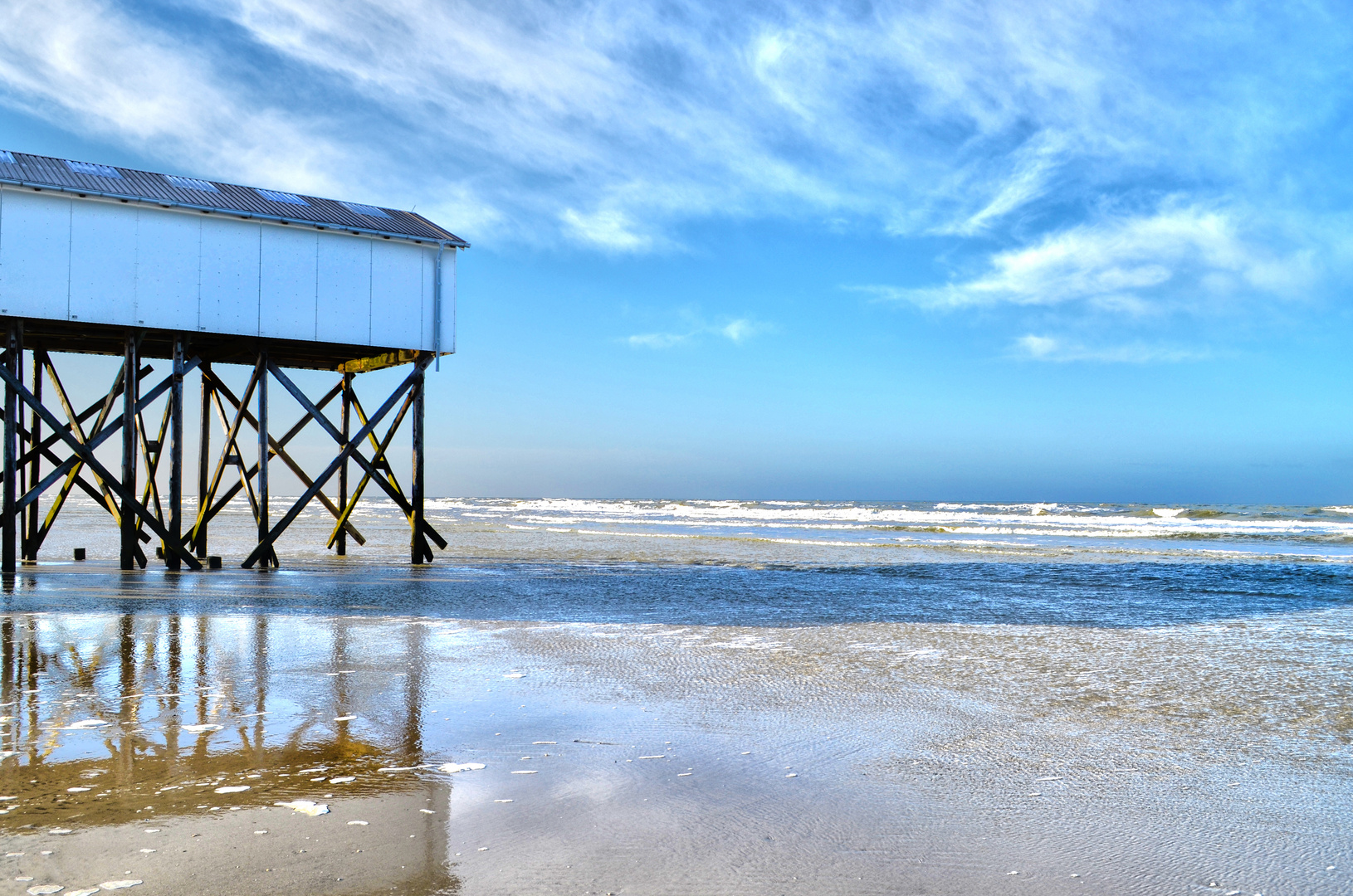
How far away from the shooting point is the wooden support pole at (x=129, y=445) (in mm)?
13633

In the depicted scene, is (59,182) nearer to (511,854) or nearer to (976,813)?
(511,854)

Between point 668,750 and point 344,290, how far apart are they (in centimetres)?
1252

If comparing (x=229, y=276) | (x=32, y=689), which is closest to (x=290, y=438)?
(x=229, y=276)

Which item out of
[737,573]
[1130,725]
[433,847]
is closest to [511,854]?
[433,847]

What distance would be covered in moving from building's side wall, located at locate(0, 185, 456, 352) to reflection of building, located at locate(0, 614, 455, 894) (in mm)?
7964

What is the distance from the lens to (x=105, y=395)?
15.9 meters

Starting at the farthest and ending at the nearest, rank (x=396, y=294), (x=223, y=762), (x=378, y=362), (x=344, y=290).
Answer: (x=378, y=362) → (x=396, y=294) → (x=344, y=290) → (x=223, y=762)

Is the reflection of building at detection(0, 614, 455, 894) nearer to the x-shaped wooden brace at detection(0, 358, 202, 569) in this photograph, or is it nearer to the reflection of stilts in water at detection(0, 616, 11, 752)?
the reflection of stilts in water at detection(0, 616, 11, 752)

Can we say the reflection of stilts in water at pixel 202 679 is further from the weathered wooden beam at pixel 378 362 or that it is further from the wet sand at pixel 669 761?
the weathered wooden beam at pixel 378 362

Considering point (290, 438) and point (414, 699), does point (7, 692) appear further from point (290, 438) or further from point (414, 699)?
point (290, 438)

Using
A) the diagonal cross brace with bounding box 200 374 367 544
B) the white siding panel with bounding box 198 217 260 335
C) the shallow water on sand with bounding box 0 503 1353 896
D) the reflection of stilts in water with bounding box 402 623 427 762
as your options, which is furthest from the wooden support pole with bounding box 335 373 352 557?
the reflection of stilts in water with bounding box 402 623 427 762

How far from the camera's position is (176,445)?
1398 cm

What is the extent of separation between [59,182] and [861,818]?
14.2 m

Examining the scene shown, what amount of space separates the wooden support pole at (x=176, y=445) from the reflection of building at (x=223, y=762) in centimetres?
782
